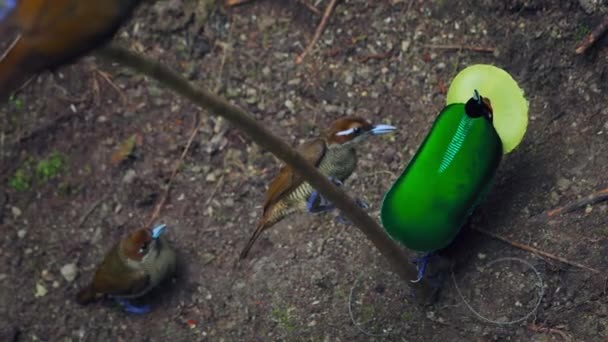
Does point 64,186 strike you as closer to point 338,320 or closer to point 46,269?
point 46,269

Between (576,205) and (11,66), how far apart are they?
2447mm

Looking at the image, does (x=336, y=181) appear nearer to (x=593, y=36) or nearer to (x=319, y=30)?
(x=319, y=30)

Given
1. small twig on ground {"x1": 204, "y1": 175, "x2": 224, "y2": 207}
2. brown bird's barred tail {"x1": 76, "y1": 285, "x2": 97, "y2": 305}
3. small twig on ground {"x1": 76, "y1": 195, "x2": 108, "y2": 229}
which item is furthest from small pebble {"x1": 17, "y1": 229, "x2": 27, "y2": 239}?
small twig on ground {"x1": 204, "y1": 175, "x2": 224, "y2": 207}

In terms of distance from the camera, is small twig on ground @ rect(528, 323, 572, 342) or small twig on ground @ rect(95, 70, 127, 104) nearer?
small twig on ground @ rect(528, 323, 572, 342)

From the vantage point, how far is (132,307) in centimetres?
392

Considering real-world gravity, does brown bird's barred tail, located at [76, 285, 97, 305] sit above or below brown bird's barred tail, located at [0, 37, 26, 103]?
below

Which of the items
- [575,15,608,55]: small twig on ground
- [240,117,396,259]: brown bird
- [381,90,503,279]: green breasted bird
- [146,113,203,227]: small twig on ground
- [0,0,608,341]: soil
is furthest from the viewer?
[146,113,203,227]: small twig on ground

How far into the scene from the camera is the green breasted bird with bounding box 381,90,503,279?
290 cm

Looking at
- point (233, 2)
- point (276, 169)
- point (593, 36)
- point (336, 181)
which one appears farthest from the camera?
point (233, 2)

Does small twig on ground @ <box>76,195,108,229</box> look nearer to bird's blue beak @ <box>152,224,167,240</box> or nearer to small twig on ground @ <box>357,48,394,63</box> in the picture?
bird's blue beak @ <box>152,224,167,240</box>

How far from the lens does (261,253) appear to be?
12.5 ft

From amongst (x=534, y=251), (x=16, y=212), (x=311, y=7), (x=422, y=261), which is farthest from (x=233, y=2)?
(x=534, y=251)

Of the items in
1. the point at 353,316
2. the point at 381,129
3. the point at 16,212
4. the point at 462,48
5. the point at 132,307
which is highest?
the point at 462,48

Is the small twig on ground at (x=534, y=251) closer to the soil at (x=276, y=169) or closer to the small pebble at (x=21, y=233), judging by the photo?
the soil at (x=276, y=169)
